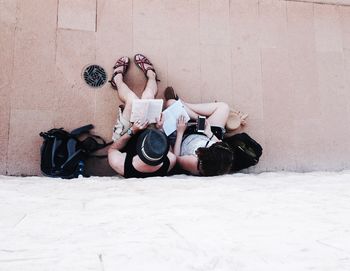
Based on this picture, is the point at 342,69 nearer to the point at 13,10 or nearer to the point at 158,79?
the point at 158,79

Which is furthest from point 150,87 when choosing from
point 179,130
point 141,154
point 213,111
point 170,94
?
point 141,154

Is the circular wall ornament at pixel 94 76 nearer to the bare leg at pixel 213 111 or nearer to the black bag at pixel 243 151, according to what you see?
the bare leg at pixel 213 111

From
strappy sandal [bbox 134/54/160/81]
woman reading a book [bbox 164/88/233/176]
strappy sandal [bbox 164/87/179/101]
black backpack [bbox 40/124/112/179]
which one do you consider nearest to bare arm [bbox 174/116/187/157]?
woman reading a book [bbox 164/88/233/176]

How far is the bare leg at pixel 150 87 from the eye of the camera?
264cm

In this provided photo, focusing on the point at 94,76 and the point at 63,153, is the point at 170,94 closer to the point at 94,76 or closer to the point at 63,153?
the point at 94,76

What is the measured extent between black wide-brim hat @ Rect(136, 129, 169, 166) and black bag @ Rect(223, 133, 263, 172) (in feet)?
2.49

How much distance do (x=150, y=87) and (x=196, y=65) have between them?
526mm

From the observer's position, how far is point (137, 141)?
2242mm

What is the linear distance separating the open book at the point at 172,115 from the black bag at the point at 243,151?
1.40 feet

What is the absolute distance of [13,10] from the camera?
268 cm

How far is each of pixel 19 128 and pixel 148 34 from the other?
132cm

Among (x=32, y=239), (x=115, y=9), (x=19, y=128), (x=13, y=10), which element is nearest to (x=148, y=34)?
(x=115, y=9)

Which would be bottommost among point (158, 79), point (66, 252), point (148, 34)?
point (66, 252)

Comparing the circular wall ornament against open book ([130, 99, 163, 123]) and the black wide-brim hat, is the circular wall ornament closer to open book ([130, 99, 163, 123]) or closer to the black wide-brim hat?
open book ([130, 99, 163, 123])
